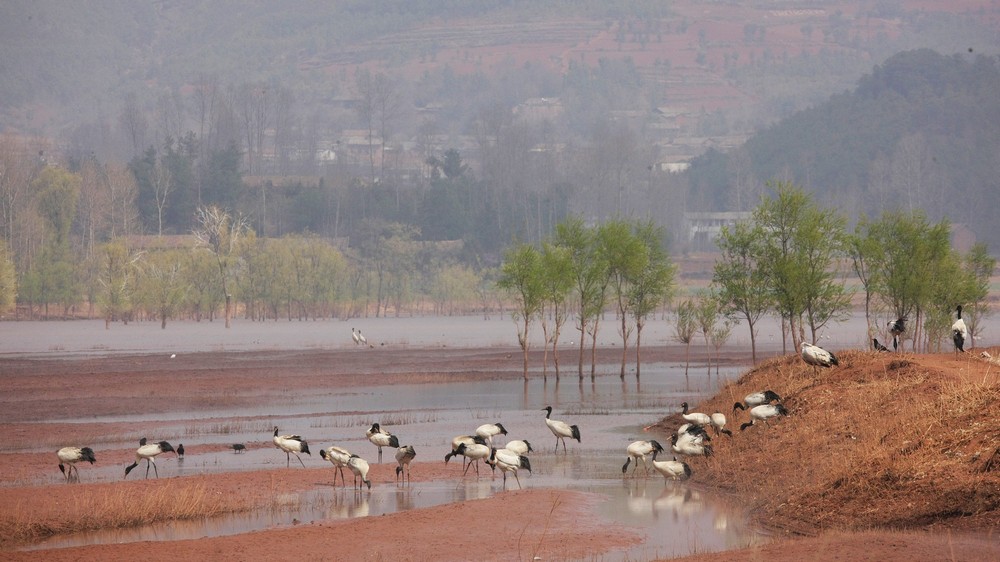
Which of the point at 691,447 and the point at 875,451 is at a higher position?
the point at 875,451

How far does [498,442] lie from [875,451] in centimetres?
1517

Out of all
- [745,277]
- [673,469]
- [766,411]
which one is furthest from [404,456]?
[745,277]

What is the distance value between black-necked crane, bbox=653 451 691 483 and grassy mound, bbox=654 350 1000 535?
0.40 meters

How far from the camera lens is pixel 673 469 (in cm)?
2742

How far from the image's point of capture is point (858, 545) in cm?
1933

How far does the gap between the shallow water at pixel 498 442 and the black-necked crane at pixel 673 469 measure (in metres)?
0.24

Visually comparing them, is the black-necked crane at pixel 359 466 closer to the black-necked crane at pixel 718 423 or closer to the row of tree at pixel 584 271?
the black-necked crane at pixel 718 423

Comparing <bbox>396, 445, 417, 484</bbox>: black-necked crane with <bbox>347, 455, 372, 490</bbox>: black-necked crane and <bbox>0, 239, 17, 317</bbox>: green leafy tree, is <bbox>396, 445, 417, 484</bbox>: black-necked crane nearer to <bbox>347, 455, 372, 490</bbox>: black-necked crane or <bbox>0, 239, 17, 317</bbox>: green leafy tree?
<bbox>347, 455, 372, 490</bbox>: black-necked crane

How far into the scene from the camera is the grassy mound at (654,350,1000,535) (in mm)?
20859

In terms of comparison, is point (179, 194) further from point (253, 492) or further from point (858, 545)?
Answer: point (858, 545)

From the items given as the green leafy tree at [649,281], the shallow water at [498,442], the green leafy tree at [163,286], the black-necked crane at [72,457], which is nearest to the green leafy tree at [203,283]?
the green leafy tree at [163,286]

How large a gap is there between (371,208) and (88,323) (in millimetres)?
63904

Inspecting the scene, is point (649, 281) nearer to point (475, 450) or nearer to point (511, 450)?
point (511, 450)

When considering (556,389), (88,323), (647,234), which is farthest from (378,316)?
(556,389)
